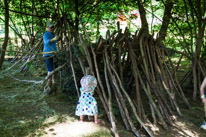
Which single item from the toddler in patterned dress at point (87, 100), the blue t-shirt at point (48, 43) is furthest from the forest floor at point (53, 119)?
the blue t-shirt at point (48, 43)

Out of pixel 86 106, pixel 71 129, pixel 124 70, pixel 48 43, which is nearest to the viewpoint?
pixel 71 129

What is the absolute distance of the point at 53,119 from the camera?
355 centimetres

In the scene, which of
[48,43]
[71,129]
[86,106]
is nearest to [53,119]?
[71,129]

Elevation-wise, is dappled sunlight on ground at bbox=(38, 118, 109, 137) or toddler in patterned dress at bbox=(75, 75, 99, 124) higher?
toddler in patterned dress at bbox=(75, 75, 99, 124)

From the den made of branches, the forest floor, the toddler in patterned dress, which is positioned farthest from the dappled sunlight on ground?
the den made of branches

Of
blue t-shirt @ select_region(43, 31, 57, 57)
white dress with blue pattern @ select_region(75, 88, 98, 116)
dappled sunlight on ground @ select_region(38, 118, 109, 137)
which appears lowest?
dappled sunlight on ground @ select_region(38, 118, 109, 137)

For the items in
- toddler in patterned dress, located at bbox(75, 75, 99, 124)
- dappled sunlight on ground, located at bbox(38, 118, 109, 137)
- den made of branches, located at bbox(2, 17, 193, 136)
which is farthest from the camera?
den made of branches, located at bbox(2, 17, 193, 136)

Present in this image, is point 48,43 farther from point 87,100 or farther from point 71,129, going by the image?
point 71,129

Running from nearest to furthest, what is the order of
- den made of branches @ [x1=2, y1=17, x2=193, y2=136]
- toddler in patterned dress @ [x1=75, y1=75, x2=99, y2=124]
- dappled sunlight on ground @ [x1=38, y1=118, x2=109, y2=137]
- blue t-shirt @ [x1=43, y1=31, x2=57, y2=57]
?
dappled sunlight on ground @ [x1=38, y1=118, x2=109, y2=137] < toddler in patterned dress @ [x1=75, y1=75, x2=99, y2=124] < den made of branches @ [x1=2, y1=17, x2=193, y2=136] < blue t-shirt @ [x1=43, y1=31, x2=57, y2=57]

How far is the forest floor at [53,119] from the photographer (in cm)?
315

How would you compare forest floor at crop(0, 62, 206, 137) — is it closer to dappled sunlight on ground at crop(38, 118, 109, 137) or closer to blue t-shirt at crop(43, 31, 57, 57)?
dappled sunlight on ground at crop(38, 118, 109, 137)

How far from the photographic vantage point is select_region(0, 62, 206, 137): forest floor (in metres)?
3.15

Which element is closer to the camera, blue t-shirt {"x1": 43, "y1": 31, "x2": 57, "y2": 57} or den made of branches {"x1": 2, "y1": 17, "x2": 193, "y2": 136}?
den made of branches {"x1": 2, "y1": 17, "x2": 193, "y2": 136}

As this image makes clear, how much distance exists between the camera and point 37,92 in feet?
16.3
